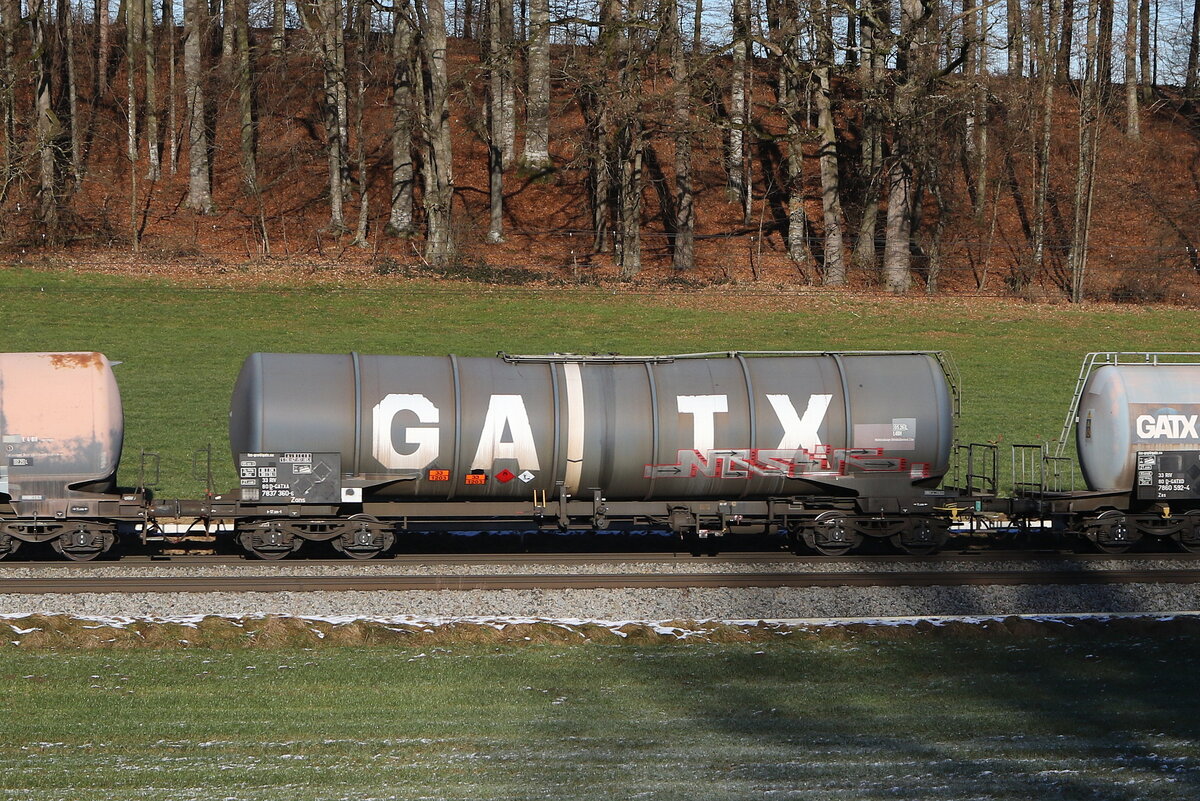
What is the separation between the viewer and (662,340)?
40188 millimetres

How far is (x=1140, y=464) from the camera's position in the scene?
69.9 feet

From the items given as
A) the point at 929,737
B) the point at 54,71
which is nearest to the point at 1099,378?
the point at 929,737

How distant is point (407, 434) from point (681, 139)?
3287 centimetres

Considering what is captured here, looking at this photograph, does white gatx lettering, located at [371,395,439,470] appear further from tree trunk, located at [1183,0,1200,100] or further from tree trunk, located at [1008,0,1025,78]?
tree trunk, located at [1183,0,1200,100]

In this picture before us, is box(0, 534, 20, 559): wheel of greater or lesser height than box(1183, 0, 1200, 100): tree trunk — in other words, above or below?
below

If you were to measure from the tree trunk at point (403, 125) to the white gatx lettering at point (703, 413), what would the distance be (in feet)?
110

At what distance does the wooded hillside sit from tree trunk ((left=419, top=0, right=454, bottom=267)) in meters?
0.16

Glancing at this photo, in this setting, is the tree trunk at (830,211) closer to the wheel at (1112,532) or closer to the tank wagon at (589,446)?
the wheel at (1112,532)

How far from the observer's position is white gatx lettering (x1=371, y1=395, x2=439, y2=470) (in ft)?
63.8

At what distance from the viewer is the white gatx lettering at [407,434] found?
19.5m

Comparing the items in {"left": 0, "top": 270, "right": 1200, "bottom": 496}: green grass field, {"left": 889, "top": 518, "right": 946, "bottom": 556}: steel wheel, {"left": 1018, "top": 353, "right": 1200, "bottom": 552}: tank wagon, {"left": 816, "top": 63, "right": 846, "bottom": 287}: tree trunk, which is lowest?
{"left": 889, "top": 518, "right": 946, "bottom": 556}: steel wheel

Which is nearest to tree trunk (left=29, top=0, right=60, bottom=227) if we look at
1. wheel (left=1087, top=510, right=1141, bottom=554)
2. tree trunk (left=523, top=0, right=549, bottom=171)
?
tree trunk (left=523, top=0, right=549, bottom=171)

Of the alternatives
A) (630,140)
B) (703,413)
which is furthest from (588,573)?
(630,140)

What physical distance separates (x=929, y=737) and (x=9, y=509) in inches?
567
